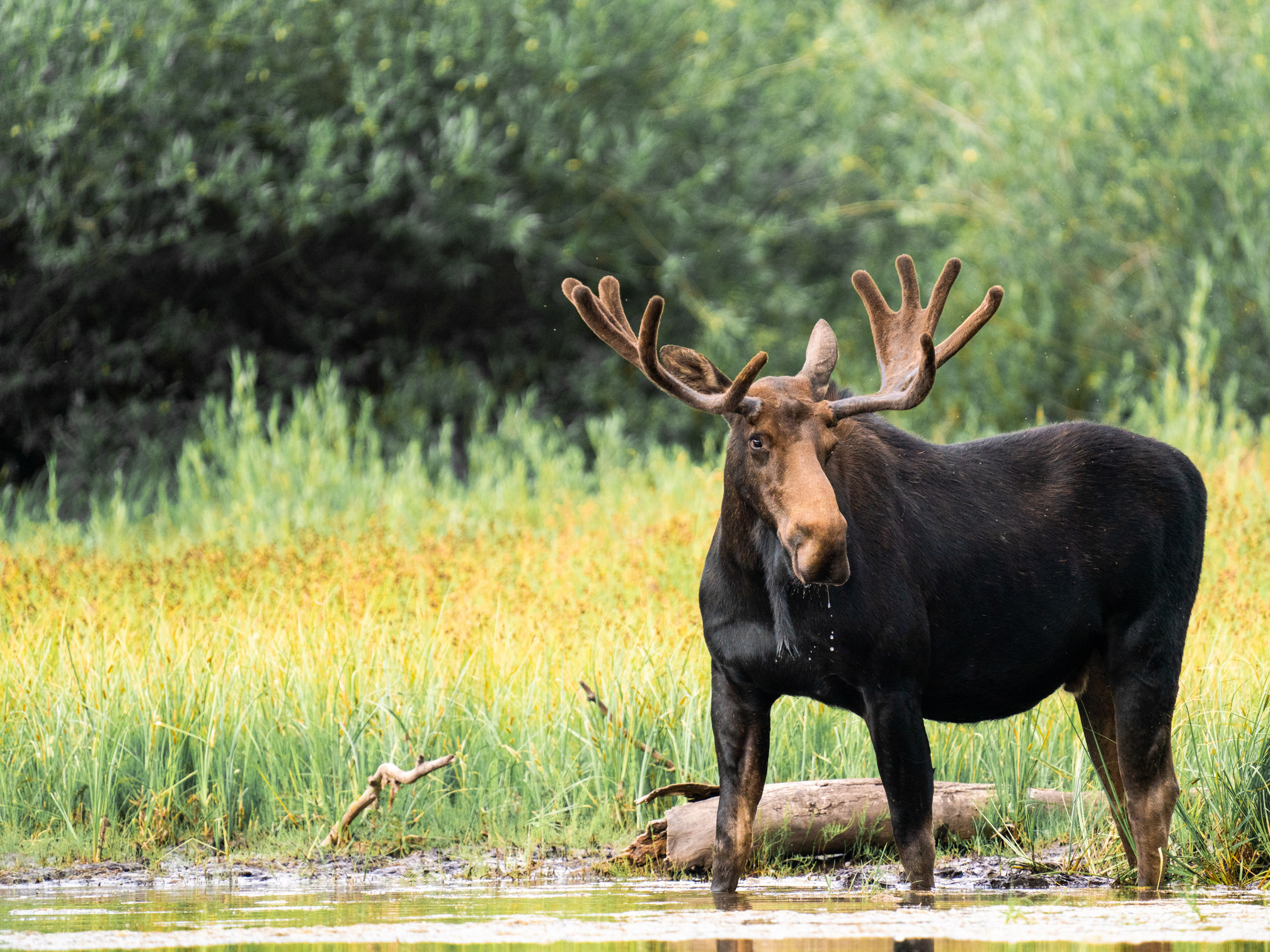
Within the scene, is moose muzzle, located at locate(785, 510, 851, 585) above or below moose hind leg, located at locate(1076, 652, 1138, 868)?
above

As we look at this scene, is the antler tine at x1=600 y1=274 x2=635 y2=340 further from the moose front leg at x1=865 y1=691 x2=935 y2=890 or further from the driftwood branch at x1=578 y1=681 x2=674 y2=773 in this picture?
the driftwood branch at x1=578 y1=681 x2=674 y2=773

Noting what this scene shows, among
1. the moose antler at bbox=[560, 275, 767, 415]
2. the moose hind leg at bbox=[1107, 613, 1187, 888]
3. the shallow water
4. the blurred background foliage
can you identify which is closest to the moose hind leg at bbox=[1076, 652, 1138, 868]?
the moose hind leg at bbox=[1107, 613, 1187, 888]

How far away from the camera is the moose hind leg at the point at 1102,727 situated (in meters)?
5.90

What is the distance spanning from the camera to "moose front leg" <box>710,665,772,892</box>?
211 inches

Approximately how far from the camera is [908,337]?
18.9 feet

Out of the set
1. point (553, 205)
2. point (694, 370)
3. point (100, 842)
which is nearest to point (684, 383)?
point (694, 370)

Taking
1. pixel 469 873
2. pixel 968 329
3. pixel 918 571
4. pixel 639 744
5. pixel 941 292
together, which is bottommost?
pixel 469 873

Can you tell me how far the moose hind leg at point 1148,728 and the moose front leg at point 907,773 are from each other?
88cm

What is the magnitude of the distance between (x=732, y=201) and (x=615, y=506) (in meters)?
6.40

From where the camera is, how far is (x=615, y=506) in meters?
13.0

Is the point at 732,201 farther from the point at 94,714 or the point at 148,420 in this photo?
the point at 94,714

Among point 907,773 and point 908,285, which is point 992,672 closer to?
point 907,773

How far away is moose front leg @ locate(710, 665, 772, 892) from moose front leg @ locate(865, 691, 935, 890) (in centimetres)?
41

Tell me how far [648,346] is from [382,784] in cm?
216
